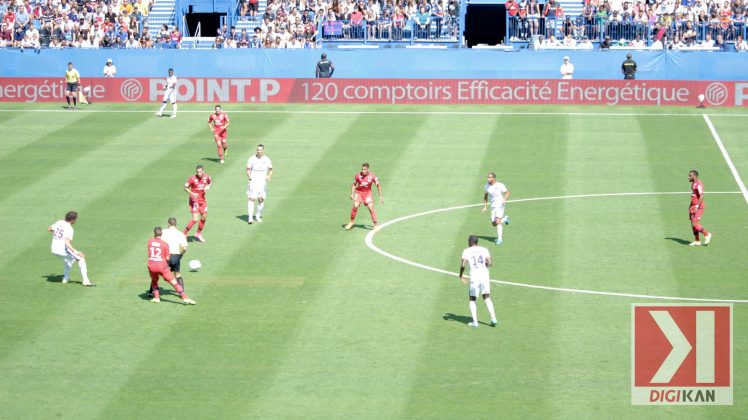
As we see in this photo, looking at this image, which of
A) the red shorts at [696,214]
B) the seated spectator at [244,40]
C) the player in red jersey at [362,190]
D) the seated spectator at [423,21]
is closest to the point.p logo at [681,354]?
the red shorts at [696,214]

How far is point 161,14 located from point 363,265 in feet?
131

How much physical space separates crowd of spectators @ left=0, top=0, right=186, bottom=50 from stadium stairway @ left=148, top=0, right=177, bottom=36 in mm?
1082

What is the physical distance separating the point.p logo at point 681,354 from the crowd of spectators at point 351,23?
3743 cm

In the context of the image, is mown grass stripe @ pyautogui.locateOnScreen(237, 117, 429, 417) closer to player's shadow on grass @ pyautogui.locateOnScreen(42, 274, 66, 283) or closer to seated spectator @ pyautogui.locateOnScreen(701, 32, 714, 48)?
player's shadow on grass @ pyautogui.locateOnScreen(42, 274, 66, 283)

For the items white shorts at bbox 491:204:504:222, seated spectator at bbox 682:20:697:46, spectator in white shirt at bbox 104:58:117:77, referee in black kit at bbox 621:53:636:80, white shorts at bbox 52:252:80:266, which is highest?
seated spectator at bbox 682:20:697:46

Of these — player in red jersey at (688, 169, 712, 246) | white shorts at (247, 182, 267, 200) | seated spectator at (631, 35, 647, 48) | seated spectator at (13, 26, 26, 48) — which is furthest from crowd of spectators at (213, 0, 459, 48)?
player in red jersey at (688, 169, 712, 246)

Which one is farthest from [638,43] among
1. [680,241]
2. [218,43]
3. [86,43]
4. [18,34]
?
[18,34]

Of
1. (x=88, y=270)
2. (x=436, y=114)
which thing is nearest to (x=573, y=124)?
(x=436, y=114)

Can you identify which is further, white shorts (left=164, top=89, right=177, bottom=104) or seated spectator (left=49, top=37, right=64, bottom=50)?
seated spectator (left=49, top=37, right=64, bottom=50)

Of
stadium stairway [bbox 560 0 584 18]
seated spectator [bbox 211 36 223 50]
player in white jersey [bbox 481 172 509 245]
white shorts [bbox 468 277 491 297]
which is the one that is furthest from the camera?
stadium stairway [bbox 560 0 584 18]

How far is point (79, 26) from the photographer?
207 feet

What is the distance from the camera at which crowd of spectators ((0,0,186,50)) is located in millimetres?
61875

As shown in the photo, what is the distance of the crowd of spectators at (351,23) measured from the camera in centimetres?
6203

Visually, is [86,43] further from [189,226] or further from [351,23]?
[189,226]
